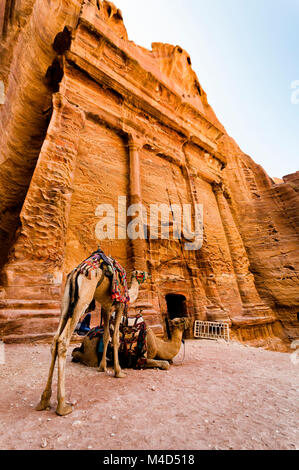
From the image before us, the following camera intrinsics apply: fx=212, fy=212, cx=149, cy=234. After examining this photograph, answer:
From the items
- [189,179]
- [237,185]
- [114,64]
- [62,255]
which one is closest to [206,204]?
[189,179]

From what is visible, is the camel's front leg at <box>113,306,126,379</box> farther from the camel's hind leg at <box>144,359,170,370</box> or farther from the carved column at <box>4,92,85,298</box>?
the carved column at <box>4,92,85,298</box>

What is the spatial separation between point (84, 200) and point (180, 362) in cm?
531

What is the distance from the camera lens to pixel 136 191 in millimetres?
8117

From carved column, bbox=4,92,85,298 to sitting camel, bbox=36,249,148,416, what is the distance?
2.59 m

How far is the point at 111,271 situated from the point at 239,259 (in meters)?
10.2

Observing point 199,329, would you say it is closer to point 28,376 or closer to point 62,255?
point 62,255

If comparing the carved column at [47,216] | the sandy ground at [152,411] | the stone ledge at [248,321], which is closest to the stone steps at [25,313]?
the carved column at [47,216]

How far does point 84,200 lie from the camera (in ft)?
22.6

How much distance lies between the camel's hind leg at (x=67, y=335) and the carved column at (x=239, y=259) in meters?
9.43

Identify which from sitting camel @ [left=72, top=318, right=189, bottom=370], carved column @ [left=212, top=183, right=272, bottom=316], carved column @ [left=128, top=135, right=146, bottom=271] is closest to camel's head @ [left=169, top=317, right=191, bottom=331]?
sitting camel @ [left=72, top=318, right=189, bottom=370]

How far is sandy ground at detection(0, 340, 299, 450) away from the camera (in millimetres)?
1396

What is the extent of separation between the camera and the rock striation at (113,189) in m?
5.29

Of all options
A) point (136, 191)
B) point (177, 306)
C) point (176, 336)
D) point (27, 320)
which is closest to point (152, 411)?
point (176, 336)

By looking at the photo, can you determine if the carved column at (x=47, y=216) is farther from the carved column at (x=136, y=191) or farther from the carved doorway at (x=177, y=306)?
the carved doorway at (x=177, y=306)
